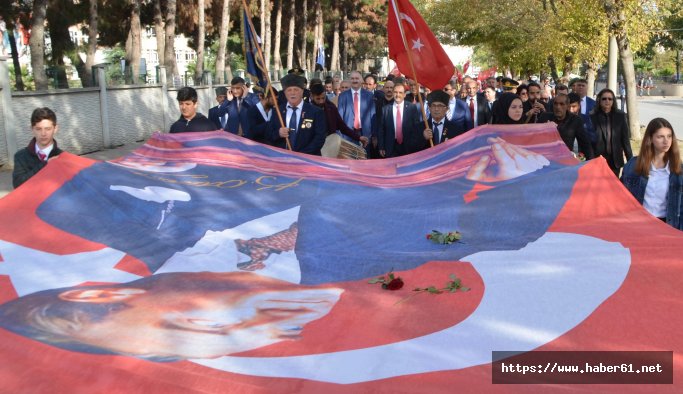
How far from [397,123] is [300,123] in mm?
1703

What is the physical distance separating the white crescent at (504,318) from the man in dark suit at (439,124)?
4468 mm

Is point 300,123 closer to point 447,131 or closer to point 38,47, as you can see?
point 447,131

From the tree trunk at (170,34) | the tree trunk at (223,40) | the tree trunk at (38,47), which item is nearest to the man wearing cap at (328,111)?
the tree trunk at (38,47)

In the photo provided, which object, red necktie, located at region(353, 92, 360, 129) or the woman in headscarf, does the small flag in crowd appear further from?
the woman in headscarf

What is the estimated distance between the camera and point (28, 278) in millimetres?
5039

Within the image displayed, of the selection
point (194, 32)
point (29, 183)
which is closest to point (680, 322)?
point (29, 183)

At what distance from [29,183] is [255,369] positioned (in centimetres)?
327

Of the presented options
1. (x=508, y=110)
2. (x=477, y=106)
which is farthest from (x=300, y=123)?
(x=477, y=106)

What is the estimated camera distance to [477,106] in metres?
13.9

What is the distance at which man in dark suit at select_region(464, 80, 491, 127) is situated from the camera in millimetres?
13538

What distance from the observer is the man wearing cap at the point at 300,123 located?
9594 mm

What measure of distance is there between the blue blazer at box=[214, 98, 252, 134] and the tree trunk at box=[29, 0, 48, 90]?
9231 millimetres

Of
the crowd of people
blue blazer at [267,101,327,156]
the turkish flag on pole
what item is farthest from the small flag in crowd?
blue blazer at [267,101,327,156]

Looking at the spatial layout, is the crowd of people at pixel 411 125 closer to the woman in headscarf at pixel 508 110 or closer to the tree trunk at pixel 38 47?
the woman in headscarf at pixel 508 110
